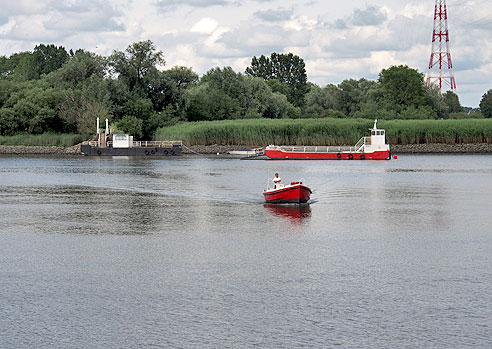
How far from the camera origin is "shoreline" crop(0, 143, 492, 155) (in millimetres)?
117188

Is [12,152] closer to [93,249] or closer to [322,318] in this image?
[93,249]

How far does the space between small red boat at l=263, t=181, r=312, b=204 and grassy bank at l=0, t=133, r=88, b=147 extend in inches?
3592

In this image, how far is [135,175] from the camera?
214ft

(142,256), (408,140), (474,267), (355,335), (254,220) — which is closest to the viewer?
(355,335)

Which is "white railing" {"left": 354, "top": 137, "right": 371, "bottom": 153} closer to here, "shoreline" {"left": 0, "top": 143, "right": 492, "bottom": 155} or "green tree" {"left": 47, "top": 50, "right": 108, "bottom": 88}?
"shoreline" {"left": 0, "top": 143, "right": 492, "bottom": 155}

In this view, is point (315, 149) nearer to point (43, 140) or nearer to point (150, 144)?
point (150, 144)

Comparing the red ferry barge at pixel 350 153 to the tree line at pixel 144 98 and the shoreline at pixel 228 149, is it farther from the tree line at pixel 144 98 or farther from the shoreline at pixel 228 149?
the tree line at pixel 144 98

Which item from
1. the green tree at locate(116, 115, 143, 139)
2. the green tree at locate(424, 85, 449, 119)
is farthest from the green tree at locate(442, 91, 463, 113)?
the green tree at locate(116, 115, 143, 139)

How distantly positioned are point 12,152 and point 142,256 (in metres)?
107

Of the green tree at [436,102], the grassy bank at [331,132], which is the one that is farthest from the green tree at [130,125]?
the green tree at [436,102]

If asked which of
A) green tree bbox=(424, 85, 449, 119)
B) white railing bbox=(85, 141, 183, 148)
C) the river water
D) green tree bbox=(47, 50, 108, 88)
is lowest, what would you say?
the river water

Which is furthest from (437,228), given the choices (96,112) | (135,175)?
(96,112)

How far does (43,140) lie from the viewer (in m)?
127

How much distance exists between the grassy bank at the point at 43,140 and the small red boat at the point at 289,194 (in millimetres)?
91242
